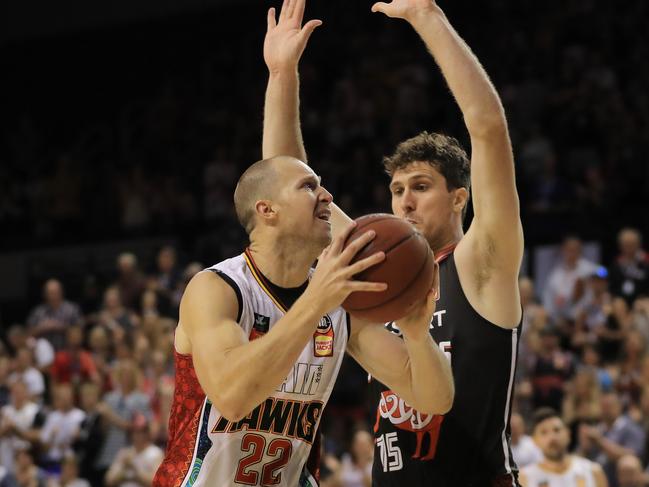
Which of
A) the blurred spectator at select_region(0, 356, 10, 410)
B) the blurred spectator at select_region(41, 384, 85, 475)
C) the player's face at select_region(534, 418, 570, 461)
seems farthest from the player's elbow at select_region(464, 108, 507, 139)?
the blurred spectator at select_region(0, 356, 10, 410)

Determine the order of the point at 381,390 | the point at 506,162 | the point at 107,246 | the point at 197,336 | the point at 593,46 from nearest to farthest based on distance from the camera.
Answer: the point at 197,336, the point at 506,162, the point at 381,390, the point at 593,46, the point at 107,246

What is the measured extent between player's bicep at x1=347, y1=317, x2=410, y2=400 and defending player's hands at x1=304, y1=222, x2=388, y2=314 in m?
0.67

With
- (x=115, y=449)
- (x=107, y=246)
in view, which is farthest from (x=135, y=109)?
(x=115, y=449)

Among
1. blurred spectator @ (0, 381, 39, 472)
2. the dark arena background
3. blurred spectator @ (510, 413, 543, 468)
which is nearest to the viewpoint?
blurred spectator @ (510, 413, 543, 468)

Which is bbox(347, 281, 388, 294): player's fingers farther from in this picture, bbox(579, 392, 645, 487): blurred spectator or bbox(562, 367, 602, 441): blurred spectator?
bbox(562, 367, 602, 441): blurred spectator

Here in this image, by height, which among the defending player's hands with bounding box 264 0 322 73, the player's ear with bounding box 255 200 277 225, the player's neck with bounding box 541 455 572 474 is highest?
the defending player's hands with bounding box 264 0 322 73

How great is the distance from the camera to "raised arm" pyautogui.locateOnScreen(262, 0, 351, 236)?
5.61m

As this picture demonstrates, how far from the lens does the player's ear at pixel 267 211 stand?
4539 mm

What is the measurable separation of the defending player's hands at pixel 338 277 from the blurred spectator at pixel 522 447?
22.4 feet

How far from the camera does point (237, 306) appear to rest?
174 inches

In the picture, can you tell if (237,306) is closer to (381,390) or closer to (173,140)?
(381,390)

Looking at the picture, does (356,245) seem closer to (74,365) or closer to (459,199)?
(459,199)

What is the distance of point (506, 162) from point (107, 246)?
42.0ft

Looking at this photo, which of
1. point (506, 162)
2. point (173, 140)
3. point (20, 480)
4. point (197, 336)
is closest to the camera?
point (197, 336)
